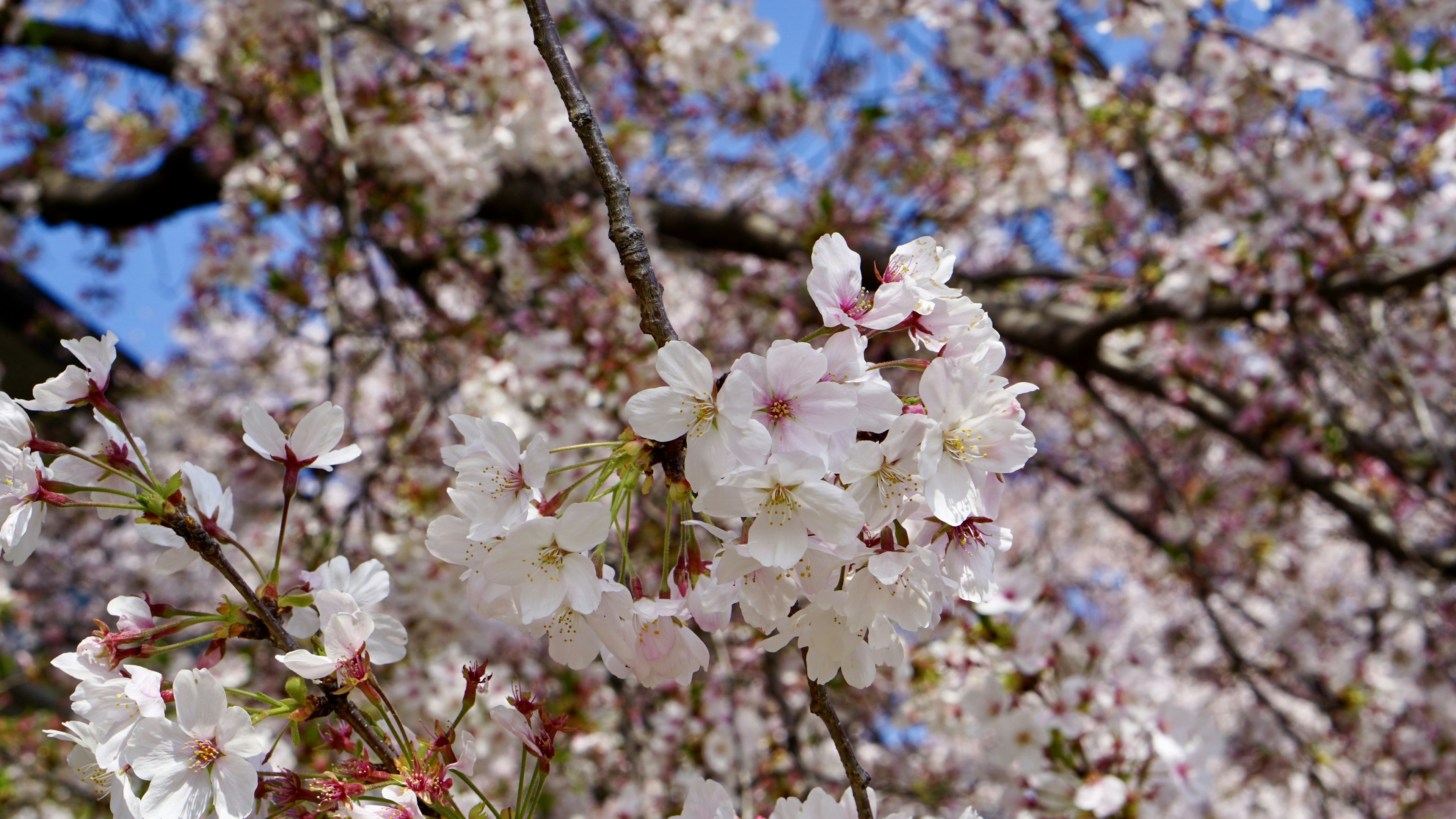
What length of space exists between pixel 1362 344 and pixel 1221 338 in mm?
921

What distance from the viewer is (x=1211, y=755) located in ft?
7.04

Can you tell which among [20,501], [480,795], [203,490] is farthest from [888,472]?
[20,501]

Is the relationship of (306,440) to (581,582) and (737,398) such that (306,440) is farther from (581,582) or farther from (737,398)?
(737,398)

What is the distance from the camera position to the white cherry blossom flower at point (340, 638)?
2.83 feet

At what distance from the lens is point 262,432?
99 centimetres

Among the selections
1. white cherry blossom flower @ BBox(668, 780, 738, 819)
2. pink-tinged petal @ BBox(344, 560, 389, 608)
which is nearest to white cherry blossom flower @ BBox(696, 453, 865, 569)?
white cherry blossom flower @ BBox(668, 780, 738, 819)

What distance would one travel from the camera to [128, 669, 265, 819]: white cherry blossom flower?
827mm

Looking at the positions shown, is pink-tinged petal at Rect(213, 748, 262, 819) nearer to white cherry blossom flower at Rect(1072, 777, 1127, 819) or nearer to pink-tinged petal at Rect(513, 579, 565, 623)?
pink-tinged petal at Rect(513, 579, 565, 623)

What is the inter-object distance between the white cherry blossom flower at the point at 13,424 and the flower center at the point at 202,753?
1.16 ft

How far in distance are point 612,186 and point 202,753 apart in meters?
0.66

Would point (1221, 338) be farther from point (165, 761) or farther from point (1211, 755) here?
point (165, 761)

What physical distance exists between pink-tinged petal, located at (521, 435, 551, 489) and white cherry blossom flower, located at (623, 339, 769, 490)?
89mm

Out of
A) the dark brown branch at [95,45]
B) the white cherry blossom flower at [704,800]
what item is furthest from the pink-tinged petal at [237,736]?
the dark brown branch at [95,45]

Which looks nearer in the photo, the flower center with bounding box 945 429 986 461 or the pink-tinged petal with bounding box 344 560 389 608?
the flower center with bounding box 945 429 986 461
